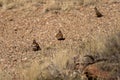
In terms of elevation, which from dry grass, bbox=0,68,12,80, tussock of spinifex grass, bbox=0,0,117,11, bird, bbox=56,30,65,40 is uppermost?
tussock of spinifex grass, bbox=0,0,117,11

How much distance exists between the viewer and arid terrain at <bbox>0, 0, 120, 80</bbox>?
6.83m

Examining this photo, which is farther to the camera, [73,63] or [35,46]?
[35,46]

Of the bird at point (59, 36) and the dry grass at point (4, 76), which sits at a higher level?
the bird at point (59, 36)

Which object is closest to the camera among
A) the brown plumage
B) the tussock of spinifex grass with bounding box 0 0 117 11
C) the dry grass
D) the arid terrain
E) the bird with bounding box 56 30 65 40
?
the arid terrain

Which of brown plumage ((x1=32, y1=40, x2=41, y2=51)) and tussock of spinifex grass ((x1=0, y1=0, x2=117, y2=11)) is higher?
tussock of spinifex grass ((x1=0, y1=0, x2=117, y2=11))

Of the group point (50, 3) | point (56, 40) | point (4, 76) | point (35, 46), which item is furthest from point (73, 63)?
point (50, 3)

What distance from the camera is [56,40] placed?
10.1 meters

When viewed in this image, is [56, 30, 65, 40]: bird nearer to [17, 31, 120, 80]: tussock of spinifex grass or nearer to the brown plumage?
the brown plumage

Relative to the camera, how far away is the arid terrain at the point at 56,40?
6.83 metres

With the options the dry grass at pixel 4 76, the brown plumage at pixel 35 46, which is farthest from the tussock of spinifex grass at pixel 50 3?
the dry grass at pixel 4 76

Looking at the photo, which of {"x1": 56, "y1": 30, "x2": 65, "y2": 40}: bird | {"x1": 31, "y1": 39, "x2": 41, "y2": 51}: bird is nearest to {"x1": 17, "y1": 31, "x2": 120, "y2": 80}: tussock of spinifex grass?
{"x1": 31, "y1": 39, "x2": 41, "y2": 51}: bird

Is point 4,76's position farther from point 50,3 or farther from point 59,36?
point 50,3

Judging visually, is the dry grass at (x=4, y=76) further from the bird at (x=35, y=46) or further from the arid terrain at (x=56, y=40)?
the bird at (x=35, y=46)

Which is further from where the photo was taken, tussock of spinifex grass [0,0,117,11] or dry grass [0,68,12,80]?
tussock of spinifex grass [0,0,117,11]
